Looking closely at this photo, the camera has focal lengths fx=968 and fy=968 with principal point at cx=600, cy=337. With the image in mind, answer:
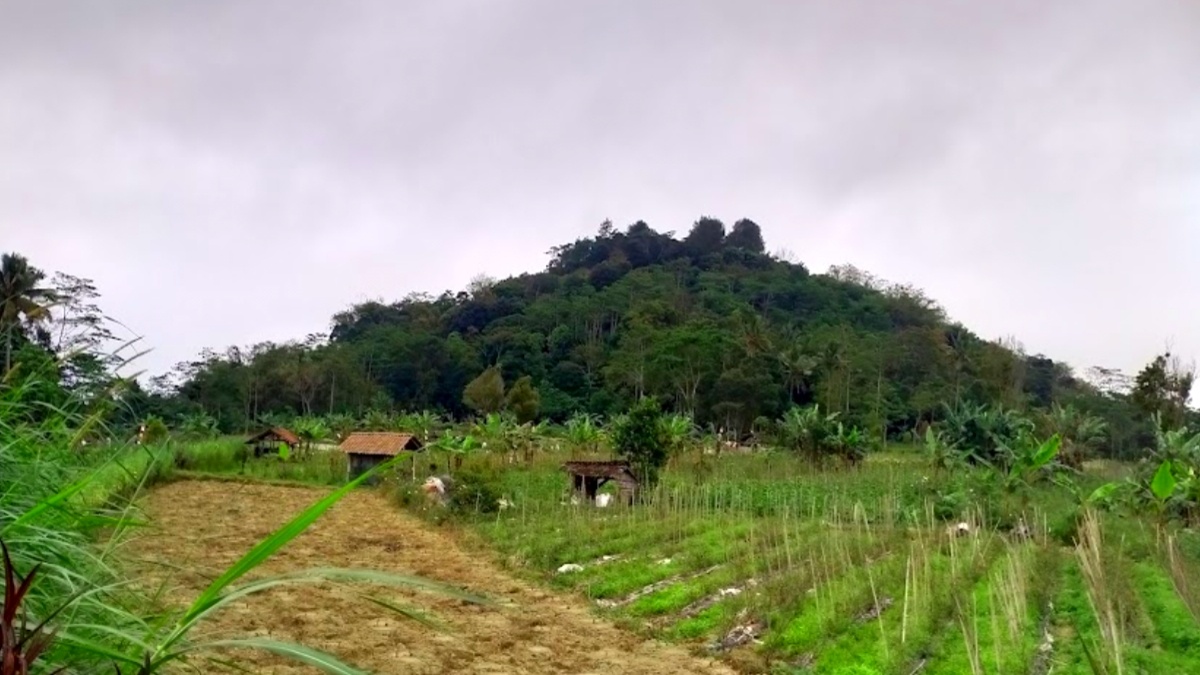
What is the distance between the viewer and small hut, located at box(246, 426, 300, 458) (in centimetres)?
2570

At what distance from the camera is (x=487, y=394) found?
3600cm

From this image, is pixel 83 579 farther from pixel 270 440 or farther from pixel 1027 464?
pixel 270 440

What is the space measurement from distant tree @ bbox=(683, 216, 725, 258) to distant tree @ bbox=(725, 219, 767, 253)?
1321mm

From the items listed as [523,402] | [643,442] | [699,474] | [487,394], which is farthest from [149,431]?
[487,394]

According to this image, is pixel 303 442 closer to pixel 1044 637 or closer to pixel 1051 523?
pixel 1051 523

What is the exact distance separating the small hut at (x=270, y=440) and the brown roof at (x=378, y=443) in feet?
16.6

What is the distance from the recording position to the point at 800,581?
795 centimetres

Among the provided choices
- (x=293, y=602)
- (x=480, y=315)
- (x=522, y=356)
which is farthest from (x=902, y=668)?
(x=480, y=315)

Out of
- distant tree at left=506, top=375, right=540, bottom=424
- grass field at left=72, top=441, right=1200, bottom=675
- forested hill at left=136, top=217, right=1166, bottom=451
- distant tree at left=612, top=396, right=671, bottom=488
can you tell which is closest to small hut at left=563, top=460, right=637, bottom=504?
distant tree at left=612, top=396, right=671, bottom=488

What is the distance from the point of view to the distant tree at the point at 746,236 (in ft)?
230

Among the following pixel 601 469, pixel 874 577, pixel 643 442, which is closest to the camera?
pixel 874 577

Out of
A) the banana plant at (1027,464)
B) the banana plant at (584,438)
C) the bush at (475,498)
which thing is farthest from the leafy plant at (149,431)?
the banana plant at (584,438)

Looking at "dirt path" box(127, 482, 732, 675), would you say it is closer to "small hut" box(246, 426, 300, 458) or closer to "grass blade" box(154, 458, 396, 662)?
"grass blade" box(154, 458, 396, 662)

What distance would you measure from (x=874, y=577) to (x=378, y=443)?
1433 cm
